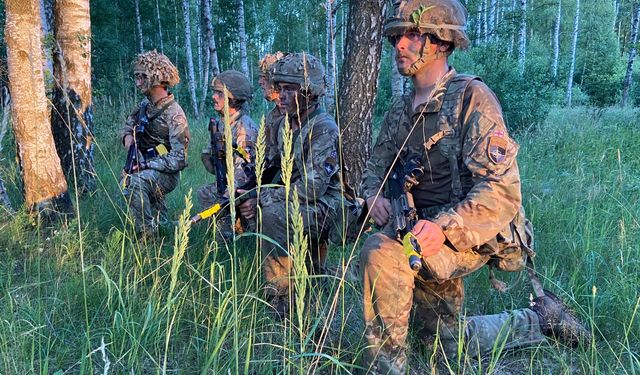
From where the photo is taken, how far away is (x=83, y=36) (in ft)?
16.7

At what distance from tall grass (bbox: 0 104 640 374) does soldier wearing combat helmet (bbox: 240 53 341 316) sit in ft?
0.53

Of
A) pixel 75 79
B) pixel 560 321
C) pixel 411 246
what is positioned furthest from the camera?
pixel 75 79

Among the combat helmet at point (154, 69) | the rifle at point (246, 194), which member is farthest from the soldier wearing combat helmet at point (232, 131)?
the combat helmet at point (154, 69)

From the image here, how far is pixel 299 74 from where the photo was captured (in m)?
3.32

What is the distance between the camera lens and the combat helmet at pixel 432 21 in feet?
7.58

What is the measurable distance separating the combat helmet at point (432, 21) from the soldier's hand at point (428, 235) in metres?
0.89

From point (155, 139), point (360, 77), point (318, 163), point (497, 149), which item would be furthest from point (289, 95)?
point (155, 139)

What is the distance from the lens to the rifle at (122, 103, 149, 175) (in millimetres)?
4731

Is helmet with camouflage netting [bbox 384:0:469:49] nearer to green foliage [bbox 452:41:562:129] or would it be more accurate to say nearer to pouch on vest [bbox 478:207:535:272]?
pouch on vest [bbox 478:207:535:272]

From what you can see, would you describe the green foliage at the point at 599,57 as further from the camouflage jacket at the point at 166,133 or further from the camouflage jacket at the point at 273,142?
the camouflage jacket at the point at 273,142

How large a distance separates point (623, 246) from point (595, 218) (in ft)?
2.63

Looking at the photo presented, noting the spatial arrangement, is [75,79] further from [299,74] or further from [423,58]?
[423,58]

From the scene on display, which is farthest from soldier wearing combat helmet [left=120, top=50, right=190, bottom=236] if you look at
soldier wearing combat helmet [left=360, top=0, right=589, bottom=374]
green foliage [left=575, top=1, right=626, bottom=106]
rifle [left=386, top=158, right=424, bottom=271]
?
green foliage [left=575, top=1, right=626, bottom=106]

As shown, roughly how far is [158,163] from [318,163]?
2.13m
